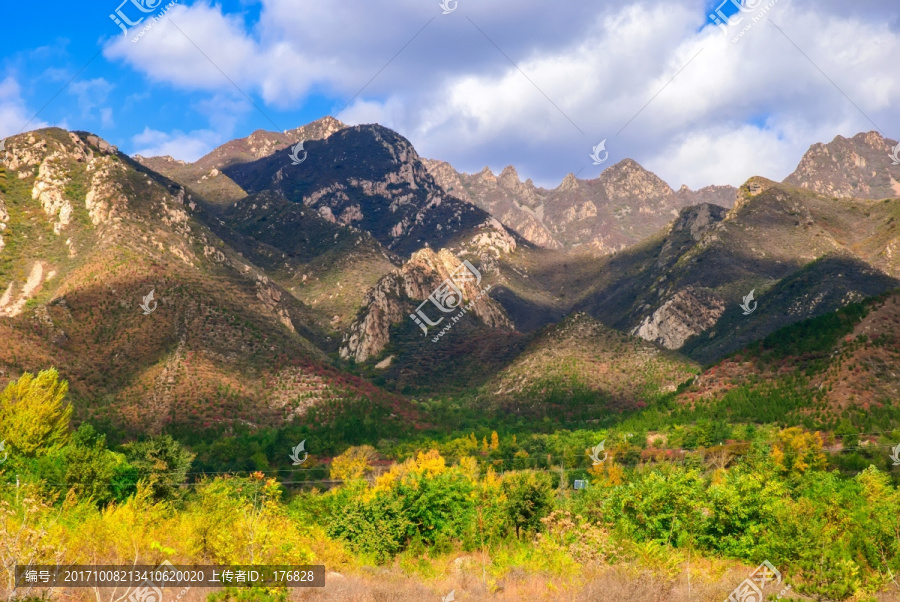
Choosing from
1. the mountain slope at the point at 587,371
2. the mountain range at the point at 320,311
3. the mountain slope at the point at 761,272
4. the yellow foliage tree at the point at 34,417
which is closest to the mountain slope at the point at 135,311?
the mountain range at the point at 320,311

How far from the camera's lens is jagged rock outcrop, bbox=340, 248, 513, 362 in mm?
145375

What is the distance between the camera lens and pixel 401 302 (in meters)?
158

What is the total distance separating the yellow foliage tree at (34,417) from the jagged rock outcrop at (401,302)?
8547 cm

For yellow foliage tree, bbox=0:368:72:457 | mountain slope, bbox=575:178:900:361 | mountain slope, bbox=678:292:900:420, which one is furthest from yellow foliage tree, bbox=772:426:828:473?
yellow foliage tree, bbox=0:368:72:457

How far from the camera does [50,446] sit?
5338cm

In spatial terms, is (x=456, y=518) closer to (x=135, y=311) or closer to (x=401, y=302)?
(x=135, y=311)

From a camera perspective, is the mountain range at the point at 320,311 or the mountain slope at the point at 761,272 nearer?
the mountain range at the point at 320,311

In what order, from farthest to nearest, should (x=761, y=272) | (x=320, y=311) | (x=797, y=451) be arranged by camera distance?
1. (x=320, y=311)
2. (x=761, y=272)
3. (x=797, y=451)

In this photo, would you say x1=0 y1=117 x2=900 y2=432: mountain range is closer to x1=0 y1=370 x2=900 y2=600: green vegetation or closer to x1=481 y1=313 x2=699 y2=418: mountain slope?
x1=481 y1=313 x2=699 y2=418: mountain slope

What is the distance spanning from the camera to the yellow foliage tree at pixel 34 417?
52.3 m

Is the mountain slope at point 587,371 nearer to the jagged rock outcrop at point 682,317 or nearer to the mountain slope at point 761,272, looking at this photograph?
the mountain slope at point 761,272

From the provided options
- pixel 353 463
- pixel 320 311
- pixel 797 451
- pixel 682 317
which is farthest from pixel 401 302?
pixel 797 451

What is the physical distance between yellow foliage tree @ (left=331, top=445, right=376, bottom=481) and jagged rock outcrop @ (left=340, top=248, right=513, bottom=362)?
62.2 m

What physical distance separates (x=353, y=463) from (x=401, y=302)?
8656 cm
